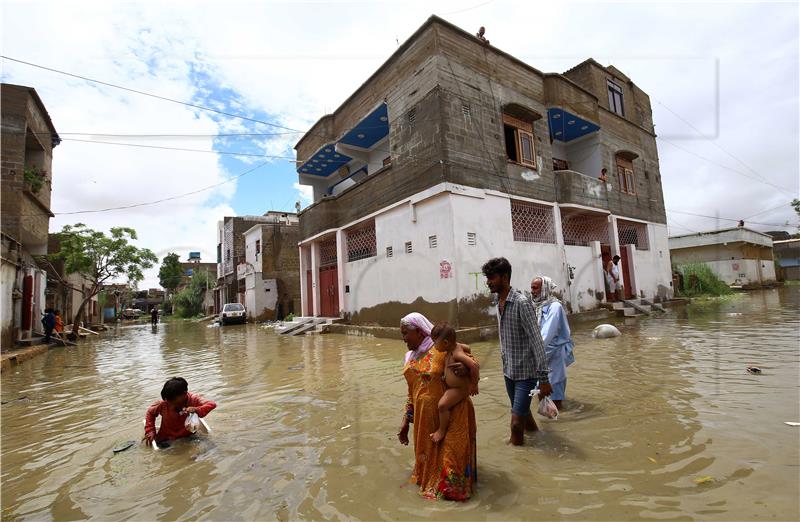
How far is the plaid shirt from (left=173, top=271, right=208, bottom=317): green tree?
45311 millimetres

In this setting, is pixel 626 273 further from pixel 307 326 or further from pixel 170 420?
pixel 170 420

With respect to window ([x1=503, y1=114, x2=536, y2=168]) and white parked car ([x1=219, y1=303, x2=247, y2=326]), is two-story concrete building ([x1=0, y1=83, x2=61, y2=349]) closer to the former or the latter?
white parked car ([x1=219, y1=303, x2=247, y2=326])

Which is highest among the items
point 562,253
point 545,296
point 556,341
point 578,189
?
point 578,189

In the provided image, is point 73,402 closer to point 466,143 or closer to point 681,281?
point 466,143

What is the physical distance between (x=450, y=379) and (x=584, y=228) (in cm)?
1484

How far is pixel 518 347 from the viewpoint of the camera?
326cm

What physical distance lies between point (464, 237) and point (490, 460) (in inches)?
316

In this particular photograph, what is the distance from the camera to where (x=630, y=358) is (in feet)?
21.1

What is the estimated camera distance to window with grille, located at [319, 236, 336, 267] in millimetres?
17281

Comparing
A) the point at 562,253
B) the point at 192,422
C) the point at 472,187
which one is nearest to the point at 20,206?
the point at 472,187

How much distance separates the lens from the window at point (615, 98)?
17.4 m

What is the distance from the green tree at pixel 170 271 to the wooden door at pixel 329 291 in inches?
1738

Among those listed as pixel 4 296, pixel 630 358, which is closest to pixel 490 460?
pixel 630 358

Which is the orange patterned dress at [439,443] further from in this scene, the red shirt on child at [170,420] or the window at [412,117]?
the window at [412,117]
